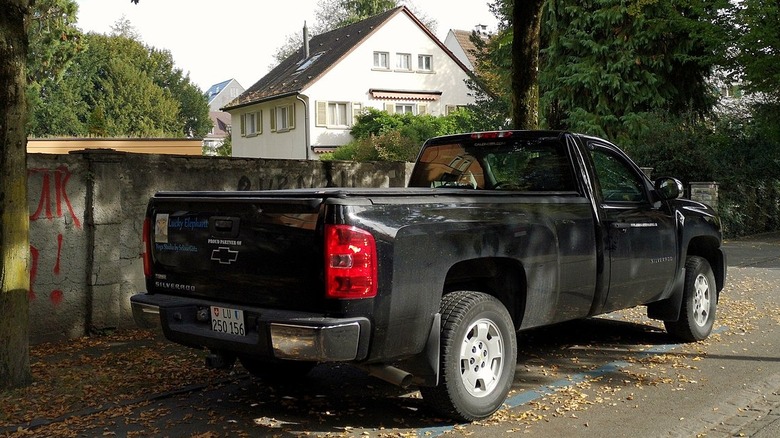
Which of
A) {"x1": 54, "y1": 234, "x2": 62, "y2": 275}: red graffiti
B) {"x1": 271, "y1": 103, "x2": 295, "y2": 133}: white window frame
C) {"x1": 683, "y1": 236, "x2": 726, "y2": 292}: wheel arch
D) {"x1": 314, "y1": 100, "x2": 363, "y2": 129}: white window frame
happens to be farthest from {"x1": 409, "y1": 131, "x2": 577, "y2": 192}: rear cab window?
{"x1": 271, "y1": 103, "x2": 295, "y2": 133}: white window frame

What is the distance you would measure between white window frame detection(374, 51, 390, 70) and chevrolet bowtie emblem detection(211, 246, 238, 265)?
1599 inches

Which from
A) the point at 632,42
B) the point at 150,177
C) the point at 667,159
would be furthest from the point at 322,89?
the point at 150,177

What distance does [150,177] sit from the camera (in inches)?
340

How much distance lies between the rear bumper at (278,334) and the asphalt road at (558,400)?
0.66m

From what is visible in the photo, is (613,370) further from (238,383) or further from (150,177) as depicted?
(150,177)

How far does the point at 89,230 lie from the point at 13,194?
2.18 m

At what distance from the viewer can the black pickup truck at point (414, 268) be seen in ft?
15.1

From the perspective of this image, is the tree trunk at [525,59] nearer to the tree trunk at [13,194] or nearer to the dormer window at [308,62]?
the tree trunk at [13,194]

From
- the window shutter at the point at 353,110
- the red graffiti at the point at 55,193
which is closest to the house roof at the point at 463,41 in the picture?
the window shutter at the point at 353,110

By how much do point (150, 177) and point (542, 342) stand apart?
14.3ft

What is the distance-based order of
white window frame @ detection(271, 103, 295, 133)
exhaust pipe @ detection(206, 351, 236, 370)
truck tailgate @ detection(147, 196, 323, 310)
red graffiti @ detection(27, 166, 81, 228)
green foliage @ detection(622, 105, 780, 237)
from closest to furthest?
truck tailgate @ detection(147, 196, 323, 310), exhaust pipe @ detection(206, 351, 236, 370), red graffiti @ detection(27, 166, 81, 228), green foliage @ detection(622, 105, 780, 237), white window frame @ detection(271, 103, 295, 133)

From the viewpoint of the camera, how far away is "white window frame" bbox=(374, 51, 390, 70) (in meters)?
45.1

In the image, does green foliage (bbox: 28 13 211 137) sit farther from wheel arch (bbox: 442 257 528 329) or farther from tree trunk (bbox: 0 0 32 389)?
wheel arch (bbox: 442 257 528 329)

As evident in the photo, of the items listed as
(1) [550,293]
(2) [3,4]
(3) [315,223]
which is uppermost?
(2) [3,4]
